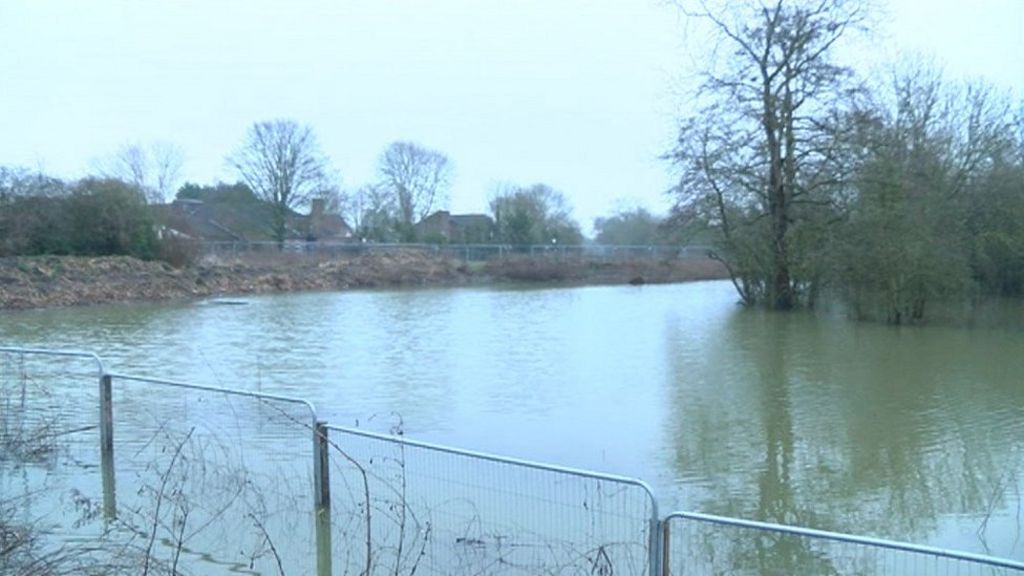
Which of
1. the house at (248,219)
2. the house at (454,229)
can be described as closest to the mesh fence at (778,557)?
the house at (248,219)

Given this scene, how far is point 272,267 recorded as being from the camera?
46094mm

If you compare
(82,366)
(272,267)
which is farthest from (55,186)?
(82,366)

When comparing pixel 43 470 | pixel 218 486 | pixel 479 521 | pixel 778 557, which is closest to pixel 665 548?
pixel 778 557

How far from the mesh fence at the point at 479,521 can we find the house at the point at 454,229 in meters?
61.1

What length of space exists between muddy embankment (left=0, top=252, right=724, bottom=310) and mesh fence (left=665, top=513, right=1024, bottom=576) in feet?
96.5

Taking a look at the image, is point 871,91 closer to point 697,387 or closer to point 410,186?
point 697,387

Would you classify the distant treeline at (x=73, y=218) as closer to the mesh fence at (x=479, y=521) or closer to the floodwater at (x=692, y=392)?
the floodwater at (x=692, y=392)

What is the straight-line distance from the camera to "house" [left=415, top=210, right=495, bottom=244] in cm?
6869

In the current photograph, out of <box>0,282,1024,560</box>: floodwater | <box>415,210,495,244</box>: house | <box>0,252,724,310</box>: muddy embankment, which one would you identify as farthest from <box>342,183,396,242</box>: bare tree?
<box>0,282,1024,560</box>: floodwater

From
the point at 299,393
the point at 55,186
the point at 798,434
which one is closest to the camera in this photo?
the point at 798,434

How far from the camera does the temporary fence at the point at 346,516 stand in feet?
17.2

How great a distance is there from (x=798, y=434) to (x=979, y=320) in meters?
16.1

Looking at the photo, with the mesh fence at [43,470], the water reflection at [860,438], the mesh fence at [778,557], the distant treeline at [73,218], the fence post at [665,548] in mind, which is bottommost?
the water reflection at [860,438]

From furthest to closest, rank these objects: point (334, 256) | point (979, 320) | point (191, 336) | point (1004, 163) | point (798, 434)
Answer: point (334, 256), point (1004, 163), point (979, 320), point (191, 336), point (798, 434)
